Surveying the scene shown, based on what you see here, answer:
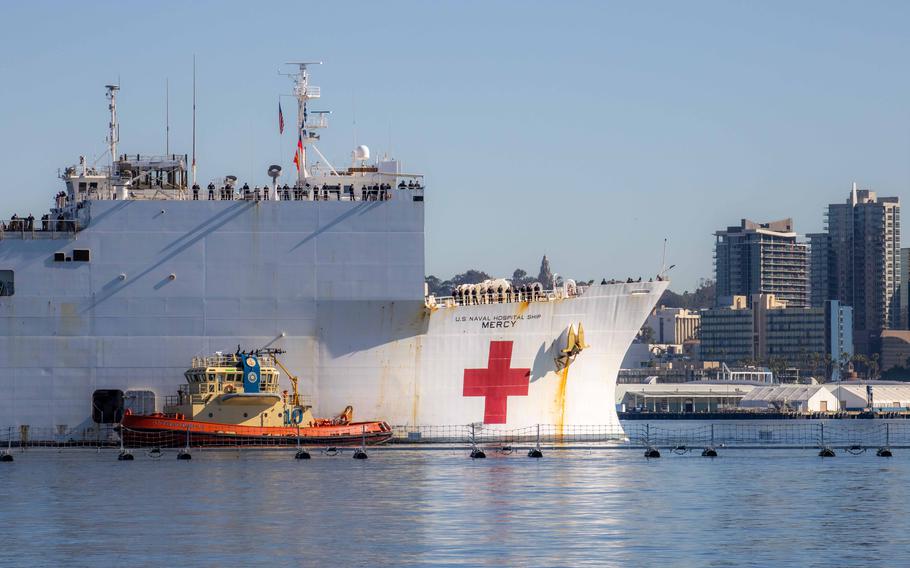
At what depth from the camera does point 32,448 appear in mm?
51406

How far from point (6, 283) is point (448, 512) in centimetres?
2309

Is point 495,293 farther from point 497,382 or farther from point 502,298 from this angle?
point 497,382

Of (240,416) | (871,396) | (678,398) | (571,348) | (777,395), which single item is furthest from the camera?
(871,396)

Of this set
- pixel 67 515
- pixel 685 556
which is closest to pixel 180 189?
pixel 67 515

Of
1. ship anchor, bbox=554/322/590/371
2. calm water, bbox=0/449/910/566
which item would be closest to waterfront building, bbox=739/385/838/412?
ship anchor, bbox=554/322/590/371

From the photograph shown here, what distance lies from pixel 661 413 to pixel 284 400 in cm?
9758

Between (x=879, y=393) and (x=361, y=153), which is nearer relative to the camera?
(x=361, y=153)

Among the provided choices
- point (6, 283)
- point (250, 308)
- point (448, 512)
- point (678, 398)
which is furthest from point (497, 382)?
point (678, 398)

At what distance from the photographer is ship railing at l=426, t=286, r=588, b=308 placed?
2092 inches

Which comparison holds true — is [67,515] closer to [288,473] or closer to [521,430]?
[288,473]

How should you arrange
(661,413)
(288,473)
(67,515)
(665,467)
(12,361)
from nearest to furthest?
(67,515) → (288,473) → (665,467) → (12,361) → (661,413)

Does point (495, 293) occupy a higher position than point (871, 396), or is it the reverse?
point (495, 293)

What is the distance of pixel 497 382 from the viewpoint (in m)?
53.0

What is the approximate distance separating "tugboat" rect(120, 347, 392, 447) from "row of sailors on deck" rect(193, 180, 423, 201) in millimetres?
5023
